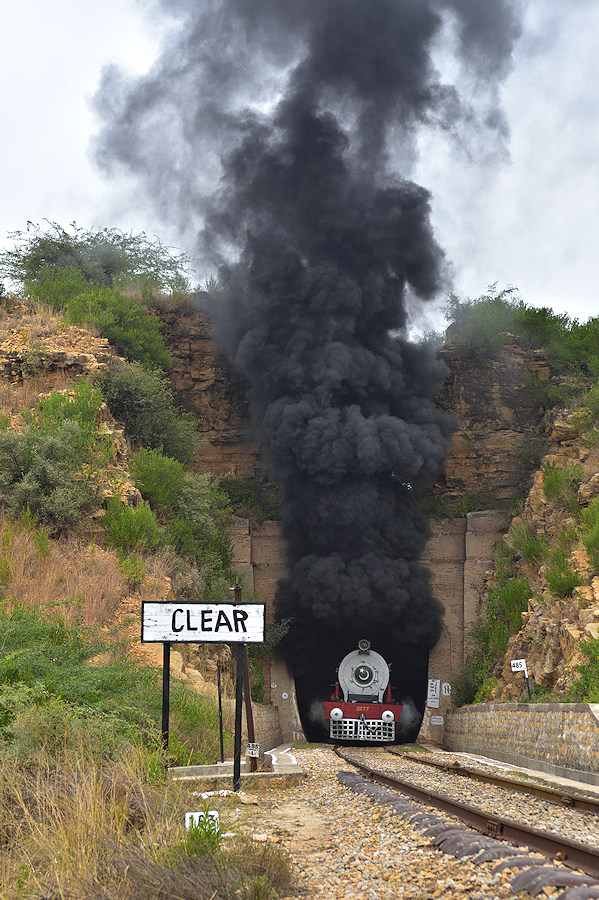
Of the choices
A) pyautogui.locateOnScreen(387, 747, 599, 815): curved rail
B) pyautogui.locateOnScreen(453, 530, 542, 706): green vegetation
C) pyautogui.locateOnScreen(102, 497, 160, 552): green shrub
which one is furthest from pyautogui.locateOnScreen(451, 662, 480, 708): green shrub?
pyautogui.locateOnScreen(387, 747, 599, 815): curved rail

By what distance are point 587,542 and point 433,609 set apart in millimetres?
8619

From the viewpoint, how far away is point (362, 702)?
20234 millimetres

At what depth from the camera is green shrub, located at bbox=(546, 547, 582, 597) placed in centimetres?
1509

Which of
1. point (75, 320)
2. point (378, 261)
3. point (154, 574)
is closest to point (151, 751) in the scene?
point (154, 574)

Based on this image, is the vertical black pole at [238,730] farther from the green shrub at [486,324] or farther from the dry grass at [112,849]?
the green shrub at [486,324]

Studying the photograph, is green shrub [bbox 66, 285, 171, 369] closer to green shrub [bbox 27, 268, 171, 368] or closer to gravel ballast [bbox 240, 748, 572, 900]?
green shrub [bbox 27, 268, 171, 368]

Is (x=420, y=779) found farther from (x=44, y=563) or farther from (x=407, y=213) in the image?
(x=407, y=213)

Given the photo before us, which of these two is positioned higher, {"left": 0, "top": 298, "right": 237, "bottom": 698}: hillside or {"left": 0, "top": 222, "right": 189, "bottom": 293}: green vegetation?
{"left": 0, "top": 222, "right": 189, "bottom": 293}: green vegetation

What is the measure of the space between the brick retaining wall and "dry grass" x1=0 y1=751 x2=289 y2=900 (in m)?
6.27

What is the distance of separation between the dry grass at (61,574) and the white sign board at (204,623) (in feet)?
14.1

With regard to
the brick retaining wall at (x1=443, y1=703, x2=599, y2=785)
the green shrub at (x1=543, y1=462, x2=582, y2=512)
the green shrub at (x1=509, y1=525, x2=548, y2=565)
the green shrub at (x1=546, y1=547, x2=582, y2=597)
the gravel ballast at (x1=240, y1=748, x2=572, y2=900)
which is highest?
the green shrub at (x1=543, y1=462, x2=582, y2=512)

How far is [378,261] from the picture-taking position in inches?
1001

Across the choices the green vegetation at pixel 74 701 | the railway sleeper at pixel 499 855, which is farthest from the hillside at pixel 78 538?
the railway sleeper at pixel 499 855

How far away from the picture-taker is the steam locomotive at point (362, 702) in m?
19.5
